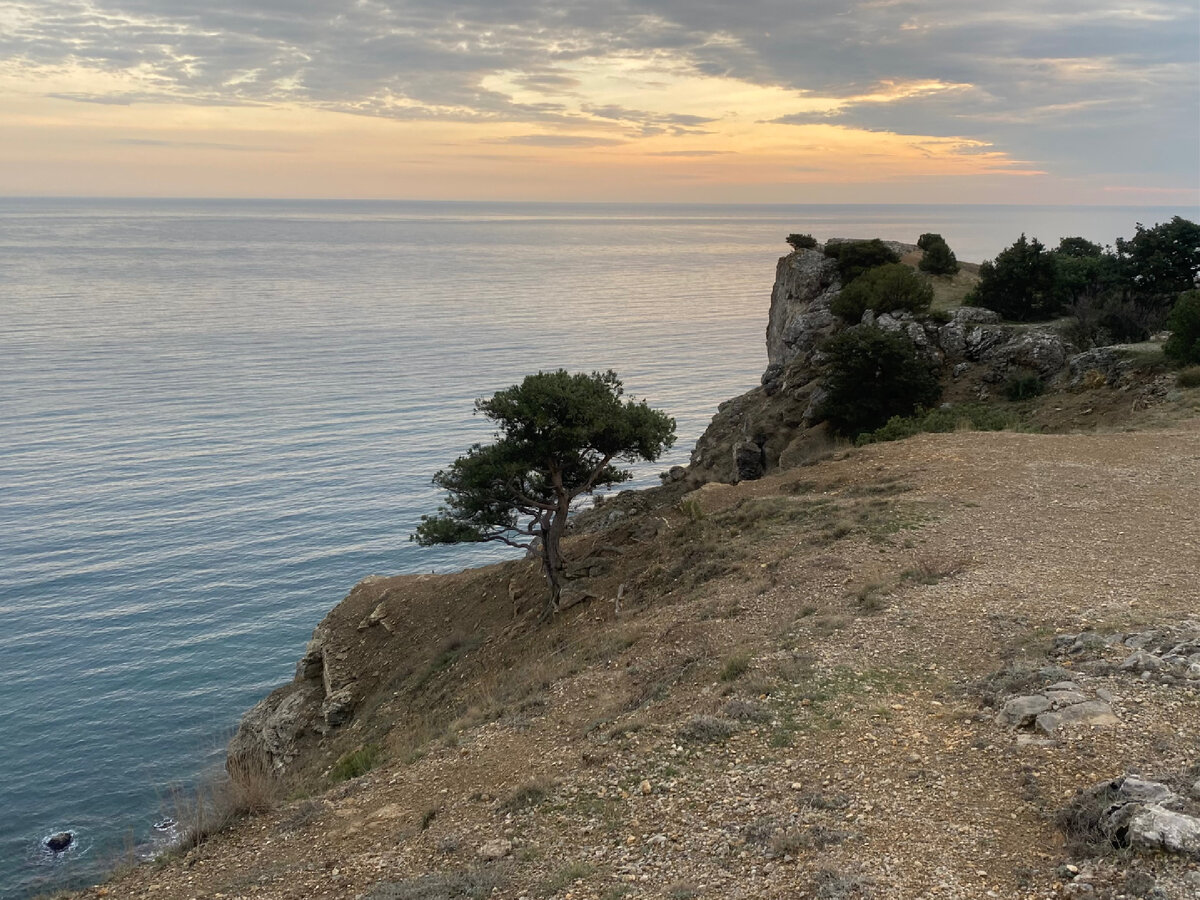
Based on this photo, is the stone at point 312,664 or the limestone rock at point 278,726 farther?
the stone at point 312,664

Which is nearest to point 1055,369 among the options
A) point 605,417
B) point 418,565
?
point 605,417

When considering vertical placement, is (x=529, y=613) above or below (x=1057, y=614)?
below

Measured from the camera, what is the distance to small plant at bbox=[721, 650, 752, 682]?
510 inches

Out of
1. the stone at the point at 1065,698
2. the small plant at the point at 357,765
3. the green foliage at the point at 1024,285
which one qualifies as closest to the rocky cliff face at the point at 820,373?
the green foliage at the point at 1024,285

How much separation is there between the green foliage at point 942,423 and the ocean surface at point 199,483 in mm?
21939

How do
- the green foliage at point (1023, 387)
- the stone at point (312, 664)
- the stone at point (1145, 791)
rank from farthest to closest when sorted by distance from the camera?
the green foliage at point (1023, 387) → the stone at point (312, 664) → the stone at point (1145, 791)

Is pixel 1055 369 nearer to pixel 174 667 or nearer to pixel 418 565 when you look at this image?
pixel 418 565

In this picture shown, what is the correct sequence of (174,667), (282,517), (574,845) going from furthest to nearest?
(282,517)
(174,667)
(574,845)

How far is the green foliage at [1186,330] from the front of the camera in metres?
29.8

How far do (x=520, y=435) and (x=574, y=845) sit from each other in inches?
596

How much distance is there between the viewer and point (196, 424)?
59.7m

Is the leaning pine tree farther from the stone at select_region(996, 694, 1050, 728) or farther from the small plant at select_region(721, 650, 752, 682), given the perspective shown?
the stone at select_region(996, 694, 1050, 728)

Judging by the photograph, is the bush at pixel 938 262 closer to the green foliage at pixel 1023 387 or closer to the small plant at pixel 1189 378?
the green foliage at pixel 1023 387

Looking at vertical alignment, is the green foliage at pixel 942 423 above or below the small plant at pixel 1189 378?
below
